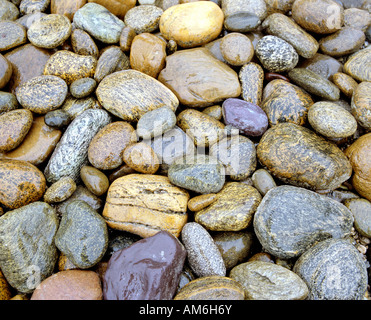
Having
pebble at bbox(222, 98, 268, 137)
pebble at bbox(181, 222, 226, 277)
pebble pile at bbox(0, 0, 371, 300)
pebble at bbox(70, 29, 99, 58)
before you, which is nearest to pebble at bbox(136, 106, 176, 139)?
pebble pile at bbox(0, 0, 371, 300)

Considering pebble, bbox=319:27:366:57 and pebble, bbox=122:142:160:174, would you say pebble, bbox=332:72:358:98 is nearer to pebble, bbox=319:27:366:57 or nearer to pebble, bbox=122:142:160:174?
pebble, bbox=319:27:366:57

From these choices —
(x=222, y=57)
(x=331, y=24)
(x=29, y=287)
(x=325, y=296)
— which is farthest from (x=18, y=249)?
(x=331, y=24)

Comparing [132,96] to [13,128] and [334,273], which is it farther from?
[334,273]

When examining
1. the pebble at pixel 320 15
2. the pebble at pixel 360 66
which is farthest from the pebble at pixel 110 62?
the pebble at pixel 360 66

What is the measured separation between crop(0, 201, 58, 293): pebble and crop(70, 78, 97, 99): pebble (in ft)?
4.73

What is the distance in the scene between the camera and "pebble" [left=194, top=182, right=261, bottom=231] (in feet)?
9.86

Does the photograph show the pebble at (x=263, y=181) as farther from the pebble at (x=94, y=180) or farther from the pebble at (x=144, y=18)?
the pebble at (x=144, y=18)

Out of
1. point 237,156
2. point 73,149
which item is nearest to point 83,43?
point 73,149

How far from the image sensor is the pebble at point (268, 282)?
2.48 meters

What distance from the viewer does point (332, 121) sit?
10.6ft

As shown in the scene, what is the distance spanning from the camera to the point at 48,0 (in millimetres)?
4648

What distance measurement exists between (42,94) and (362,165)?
12.6ft

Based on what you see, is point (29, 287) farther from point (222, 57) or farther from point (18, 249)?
point (222, 57)

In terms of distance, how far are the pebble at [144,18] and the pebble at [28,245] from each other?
279 cm
